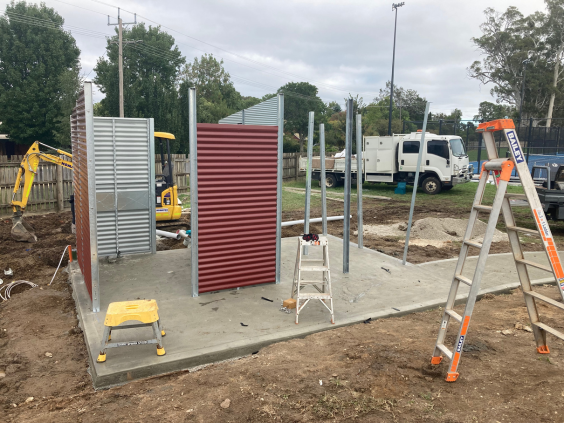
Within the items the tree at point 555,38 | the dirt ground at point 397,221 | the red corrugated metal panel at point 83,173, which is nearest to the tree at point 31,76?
the dirt ground at point 397,221

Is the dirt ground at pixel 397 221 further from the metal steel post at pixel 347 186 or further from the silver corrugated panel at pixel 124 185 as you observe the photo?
the silver corrugated panel at pixel 124 185

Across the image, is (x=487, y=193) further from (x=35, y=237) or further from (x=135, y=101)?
(x=135, y=101)

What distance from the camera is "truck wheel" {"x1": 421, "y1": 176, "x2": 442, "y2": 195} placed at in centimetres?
1998

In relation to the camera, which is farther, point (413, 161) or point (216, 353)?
point (413, 161)

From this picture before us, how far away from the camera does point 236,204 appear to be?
6.17 meters

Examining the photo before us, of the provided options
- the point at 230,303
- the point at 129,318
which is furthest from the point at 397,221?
the point at 129,318

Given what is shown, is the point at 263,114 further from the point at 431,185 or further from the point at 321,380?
the point at 431,185

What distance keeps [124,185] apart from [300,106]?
5187cm

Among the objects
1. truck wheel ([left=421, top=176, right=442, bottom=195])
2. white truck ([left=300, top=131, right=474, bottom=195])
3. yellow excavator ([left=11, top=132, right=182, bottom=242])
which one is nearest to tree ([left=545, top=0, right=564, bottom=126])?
white truck ([left=300, top=131, right=474, bottom=195])

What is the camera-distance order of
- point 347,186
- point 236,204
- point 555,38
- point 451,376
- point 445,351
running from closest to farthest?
point 451,376 < point 445,351 < point 236,204 < point 347,186 < point 555,38

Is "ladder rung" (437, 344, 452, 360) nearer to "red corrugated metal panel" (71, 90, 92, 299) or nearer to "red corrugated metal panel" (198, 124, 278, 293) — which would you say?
"red corrugated metal panel" (198, 124, 278, 293)

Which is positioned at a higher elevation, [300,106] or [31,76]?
[300,106]

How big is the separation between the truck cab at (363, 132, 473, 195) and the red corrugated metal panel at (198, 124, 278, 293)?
14850 mm

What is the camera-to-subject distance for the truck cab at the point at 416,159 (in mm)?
19453
